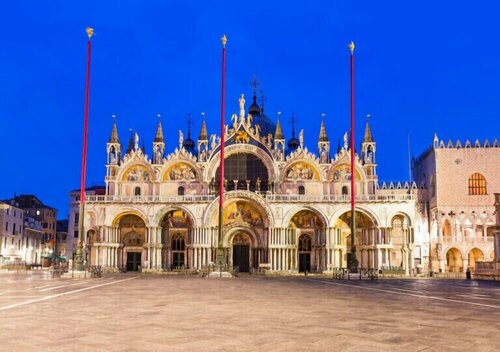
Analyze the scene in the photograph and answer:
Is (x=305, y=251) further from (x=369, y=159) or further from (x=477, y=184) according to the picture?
(x=477, y=184)

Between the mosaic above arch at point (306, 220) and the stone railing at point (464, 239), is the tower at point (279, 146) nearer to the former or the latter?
the mosaic above arch at point (306, 220)

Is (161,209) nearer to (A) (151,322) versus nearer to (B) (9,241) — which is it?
(B) (9,241)

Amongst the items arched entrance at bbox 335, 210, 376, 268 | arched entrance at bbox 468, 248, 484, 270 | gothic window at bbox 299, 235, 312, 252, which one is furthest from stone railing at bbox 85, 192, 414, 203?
arched entrance at bbox 468, 248, 484, 270

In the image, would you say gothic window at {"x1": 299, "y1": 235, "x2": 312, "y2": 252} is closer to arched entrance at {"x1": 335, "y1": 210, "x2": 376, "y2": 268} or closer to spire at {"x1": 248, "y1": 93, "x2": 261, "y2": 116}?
arched entrance at {"x1": 335, "y1": 210, "x2": 376, "y2": 268}

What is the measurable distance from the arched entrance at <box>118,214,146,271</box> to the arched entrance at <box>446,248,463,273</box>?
116ft

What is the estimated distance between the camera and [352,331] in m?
10.9

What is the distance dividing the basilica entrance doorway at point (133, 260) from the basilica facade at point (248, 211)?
0.11 m

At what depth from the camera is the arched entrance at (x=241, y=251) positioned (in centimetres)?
5831

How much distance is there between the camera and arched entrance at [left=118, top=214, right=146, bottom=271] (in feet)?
196

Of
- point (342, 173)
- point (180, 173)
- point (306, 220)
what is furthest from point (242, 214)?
point (342, 173)

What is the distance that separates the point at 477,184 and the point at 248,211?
2693 cm

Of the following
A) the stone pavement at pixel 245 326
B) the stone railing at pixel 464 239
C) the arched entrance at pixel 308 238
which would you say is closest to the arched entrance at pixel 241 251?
the arched entrance at pixel 308 238

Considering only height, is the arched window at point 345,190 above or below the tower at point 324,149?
below

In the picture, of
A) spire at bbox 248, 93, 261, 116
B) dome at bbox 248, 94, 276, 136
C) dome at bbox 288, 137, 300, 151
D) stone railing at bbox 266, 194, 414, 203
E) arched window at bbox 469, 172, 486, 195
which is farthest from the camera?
dome at bbox 288, 137, 300, 151
